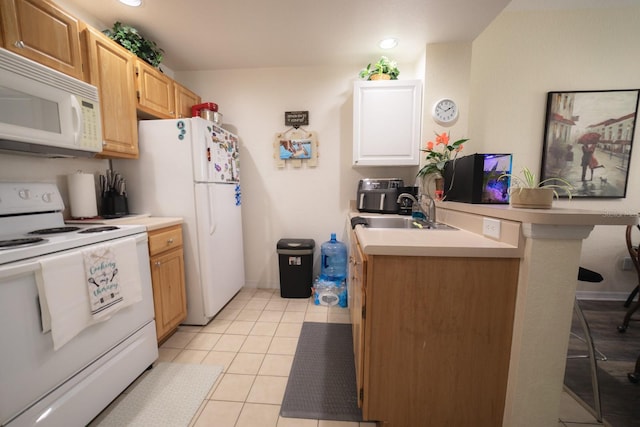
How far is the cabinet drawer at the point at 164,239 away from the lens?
1.58 meters

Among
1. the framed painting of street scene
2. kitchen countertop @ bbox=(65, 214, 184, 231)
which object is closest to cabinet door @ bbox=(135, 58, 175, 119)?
kitchen countertop @ bbox=(65, 214, 184, 231)

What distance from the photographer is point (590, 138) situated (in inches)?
89.9

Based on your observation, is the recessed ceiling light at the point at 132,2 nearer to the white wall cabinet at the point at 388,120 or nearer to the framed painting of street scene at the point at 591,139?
the white wall cabinet at the point at 388,120

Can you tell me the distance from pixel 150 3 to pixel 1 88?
1.06 meters

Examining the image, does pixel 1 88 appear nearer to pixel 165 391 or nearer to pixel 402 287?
pixel 165 391

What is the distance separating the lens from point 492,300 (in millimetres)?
964

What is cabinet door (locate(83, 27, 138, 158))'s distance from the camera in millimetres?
1488

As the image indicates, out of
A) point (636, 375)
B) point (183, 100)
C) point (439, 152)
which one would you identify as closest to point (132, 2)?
point (183, 100)

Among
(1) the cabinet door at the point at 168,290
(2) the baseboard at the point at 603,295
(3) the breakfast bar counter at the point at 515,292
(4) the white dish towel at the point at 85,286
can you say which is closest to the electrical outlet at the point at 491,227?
(3) the breakfast bar counter at the point at 515,292

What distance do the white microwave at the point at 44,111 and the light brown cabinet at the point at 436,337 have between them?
173 cm

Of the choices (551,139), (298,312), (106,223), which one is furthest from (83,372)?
(551,139)

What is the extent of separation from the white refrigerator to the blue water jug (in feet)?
3.62

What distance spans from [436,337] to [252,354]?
4.25 ft

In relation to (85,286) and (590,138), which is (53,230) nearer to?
(85,286)
